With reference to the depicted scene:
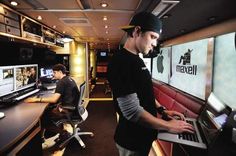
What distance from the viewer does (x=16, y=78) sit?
311 centimetres

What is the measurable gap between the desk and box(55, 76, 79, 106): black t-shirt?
0.54 metres

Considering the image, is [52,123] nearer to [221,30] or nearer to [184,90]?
[184,90]

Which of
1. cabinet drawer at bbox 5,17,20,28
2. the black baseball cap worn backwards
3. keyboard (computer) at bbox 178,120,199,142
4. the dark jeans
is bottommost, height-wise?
the dark jeans

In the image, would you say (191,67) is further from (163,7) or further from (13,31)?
(13,31)

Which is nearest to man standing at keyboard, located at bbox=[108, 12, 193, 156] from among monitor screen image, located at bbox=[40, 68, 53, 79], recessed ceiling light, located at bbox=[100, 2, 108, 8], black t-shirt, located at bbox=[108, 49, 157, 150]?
black t-shirt, located at bbox=[108, 49, 157, 150]

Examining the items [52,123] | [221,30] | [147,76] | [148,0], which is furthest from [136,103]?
[52,123]

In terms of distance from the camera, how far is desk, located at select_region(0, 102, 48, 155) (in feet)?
4.91

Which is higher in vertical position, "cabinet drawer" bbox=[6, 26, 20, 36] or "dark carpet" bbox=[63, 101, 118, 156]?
"cabinet drawer" bbox=[6, 26, 20, 36]

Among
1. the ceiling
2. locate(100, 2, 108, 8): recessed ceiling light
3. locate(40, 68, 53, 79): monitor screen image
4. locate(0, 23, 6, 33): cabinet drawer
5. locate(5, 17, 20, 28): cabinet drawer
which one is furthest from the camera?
locate(40, 68, 53, 79): monitor screen image

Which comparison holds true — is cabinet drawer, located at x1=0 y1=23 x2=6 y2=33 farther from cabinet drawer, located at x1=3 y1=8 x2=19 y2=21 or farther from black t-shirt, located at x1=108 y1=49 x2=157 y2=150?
Result: black t-shirt, located at x1=108 y1=49 x2=157 y2=150

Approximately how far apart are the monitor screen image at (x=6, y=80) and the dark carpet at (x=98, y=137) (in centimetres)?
133

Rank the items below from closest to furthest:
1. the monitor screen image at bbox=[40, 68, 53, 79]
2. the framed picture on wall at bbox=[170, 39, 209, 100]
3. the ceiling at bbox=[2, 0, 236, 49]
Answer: the ceiling at bbox=[2, 0, 236, 49]
the framed picture on wall at bbox=[170, 39, 209, 100]
the monitor screen image at bbox=[40, 68, 53, 79]

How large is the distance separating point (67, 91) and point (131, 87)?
2322 millimetres

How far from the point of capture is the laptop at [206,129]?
3.73 feet
